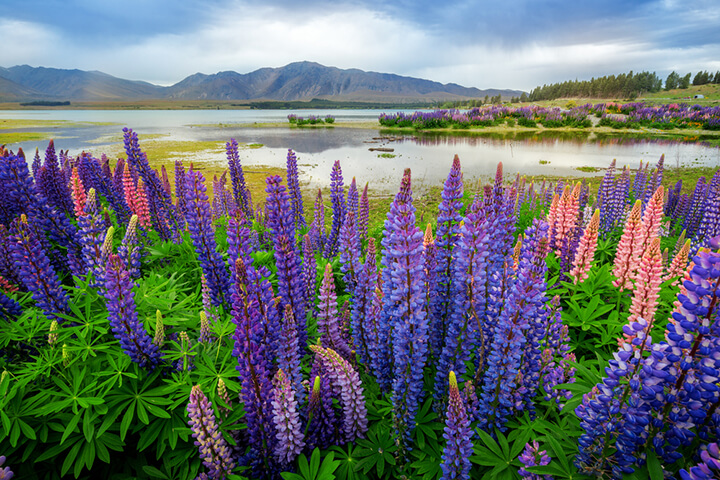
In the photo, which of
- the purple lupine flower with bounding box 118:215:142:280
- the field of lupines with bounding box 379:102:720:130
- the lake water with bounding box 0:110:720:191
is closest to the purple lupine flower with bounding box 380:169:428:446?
the purple lupine flower with bounding box 118:215:142:280

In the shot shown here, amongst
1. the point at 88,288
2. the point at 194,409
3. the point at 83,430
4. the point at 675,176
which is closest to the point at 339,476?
the point at 194,409

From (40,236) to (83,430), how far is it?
8.83 ft

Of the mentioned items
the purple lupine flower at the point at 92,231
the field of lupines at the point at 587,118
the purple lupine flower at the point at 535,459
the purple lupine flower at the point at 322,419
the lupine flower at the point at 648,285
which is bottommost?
the purple lupine flower at the point at 322,419

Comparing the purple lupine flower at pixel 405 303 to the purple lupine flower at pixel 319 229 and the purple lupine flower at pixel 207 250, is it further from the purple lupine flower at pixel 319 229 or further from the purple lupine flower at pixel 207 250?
the purple lupine flower at pixel 319 229

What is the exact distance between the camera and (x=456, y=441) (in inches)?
77.1

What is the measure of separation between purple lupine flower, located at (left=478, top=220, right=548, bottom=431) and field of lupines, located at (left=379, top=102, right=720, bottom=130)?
43.5m

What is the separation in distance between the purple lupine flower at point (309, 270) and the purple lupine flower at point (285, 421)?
1.47 meters

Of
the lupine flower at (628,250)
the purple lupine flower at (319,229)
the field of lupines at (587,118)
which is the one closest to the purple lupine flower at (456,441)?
the lupine flower at (628,250)

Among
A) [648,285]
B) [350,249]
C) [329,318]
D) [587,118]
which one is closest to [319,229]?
[350,249]

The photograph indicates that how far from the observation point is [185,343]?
2.64 metres

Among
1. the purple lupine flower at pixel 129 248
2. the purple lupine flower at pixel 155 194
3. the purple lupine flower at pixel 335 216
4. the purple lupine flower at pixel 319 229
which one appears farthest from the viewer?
the purple lupine flower at pixel 319 229

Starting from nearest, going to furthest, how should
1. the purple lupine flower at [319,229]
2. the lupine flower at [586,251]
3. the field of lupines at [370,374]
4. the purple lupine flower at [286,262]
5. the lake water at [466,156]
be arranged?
1. the field of lupines at [370,374]
2. the purple lupine flower at [286,262]
3. the lupine flower at [586,251]
4. the purple lupine flower at [319,229]
5. the lake water at [466,156]

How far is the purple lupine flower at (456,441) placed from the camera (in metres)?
1.91

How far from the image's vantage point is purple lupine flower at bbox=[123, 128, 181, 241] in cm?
565
